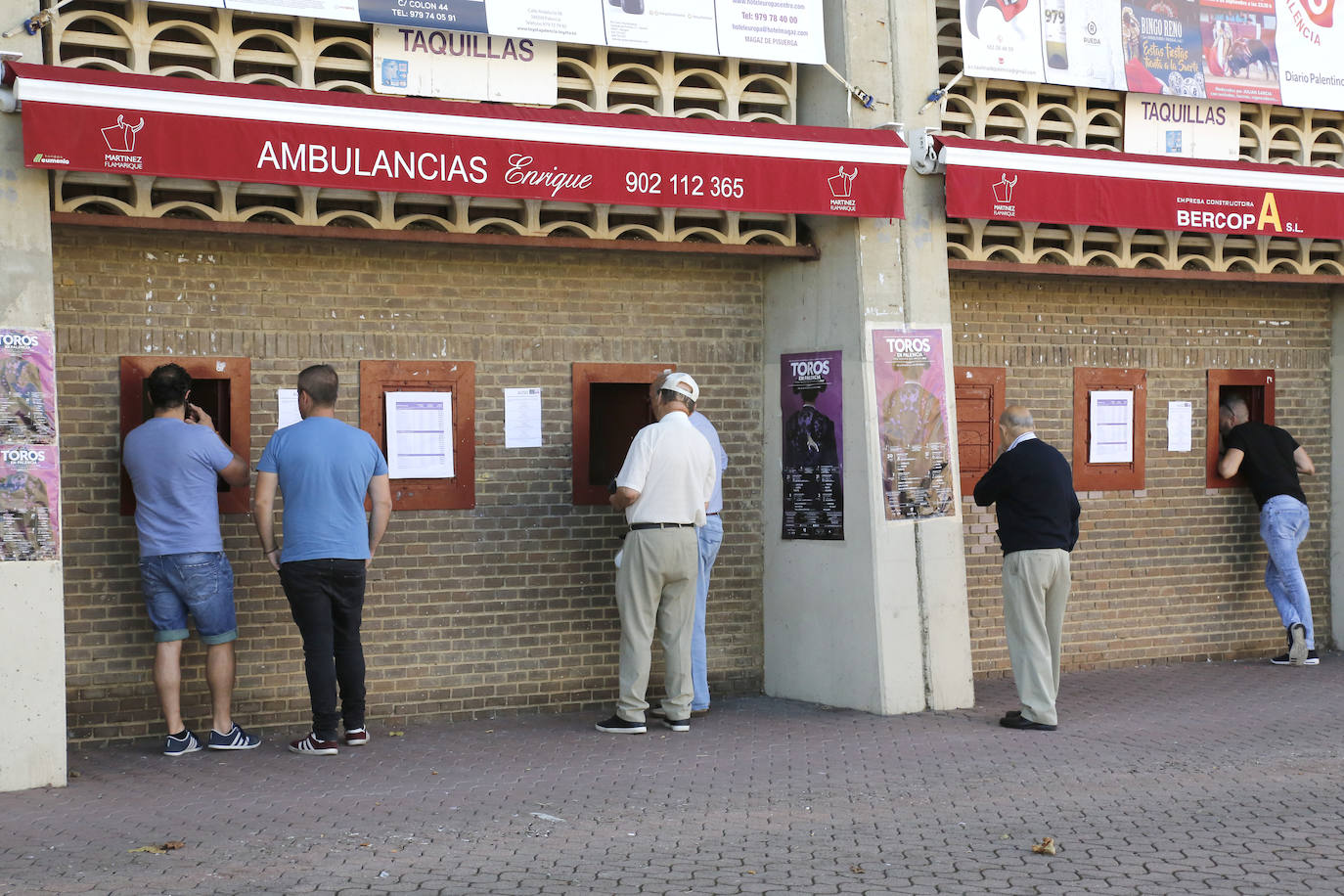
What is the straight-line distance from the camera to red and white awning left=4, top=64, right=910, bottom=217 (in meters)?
7.29

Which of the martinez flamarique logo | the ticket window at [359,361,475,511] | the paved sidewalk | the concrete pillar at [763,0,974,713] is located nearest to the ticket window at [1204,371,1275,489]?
the paved sidewalk

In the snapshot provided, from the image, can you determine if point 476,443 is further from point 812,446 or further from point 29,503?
point 29,503

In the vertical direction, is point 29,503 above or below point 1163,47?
A: below

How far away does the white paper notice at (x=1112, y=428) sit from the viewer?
431 inches

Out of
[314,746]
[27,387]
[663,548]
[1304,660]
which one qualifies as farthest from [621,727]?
[1304,660]

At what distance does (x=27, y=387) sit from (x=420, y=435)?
7.41 ft

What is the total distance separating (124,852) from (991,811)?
12.0 ft

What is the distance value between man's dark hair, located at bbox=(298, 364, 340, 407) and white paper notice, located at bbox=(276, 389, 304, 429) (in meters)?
0.55

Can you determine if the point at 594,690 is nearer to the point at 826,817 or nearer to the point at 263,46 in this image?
the point at 826,817

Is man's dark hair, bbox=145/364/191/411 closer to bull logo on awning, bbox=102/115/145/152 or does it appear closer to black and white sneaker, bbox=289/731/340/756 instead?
bull logo on awning, bbox=102/115/145/152

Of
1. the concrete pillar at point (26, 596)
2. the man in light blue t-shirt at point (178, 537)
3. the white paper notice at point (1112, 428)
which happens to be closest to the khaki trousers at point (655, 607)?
the man in light blue t-shirt at point (178, 537)

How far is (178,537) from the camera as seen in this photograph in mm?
7816

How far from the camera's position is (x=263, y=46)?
838cm

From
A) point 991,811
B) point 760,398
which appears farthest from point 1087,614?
point 991,811
